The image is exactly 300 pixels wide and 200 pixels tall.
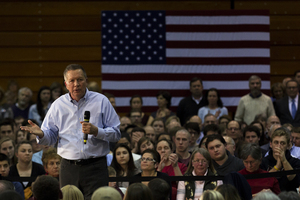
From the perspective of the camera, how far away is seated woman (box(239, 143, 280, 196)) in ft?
15.5

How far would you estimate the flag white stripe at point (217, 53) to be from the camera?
29.2 ft

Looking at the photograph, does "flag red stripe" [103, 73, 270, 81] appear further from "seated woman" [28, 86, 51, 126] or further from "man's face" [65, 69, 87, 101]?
"man's face" [65, 69, 87, 101]

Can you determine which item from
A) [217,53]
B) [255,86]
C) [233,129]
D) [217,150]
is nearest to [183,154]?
[217,150]

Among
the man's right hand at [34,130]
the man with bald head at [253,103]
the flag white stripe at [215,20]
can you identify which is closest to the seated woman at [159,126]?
the man with bald head at [253,103]

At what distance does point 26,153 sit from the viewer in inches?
218

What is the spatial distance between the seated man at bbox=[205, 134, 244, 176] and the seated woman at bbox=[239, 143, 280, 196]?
0.92 ft

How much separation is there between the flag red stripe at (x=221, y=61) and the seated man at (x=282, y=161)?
368 centimetres

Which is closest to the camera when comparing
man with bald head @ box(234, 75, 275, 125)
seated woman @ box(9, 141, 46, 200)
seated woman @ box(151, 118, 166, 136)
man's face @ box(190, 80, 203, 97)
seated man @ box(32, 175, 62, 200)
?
seated man @ box(32, 175, 62, 200)

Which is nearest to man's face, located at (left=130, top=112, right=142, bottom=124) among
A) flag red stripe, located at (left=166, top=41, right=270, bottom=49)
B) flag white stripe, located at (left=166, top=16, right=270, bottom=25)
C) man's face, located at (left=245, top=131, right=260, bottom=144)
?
flag red stripe, located at (left=166, top=41, right=270, bottom=49)

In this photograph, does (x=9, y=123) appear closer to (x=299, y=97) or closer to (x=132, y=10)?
(x=132, y=10)

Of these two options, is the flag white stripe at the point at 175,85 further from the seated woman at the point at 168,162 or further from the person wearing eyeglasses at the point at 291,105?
the seated woman at the point at 168,162

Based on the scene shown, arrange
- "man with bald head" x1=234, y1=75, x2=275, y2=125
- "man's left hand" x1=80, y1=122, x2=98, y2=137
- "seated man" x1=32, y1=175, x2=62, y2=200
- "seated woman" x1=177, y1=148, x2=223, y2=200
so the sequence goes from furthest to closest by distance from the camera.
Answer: "man with bald head" x1=234, y1=75, x2=275, y2=125
"seated woman" x1=177, y1=148, x2=223, y2=200
"man's left hand" x1=80, y1=122, x2=98, y2=137
"seated man" x1=32, y1=175, x2=62, y2=200

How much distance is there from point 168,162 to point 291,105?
3553 mm

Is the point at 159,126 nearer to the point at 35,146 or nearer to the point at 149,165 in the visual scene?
the point at 35,146
